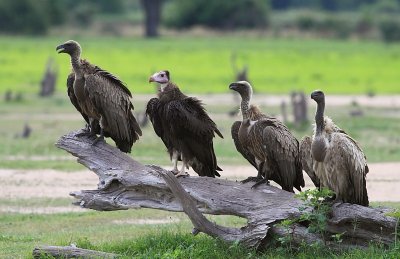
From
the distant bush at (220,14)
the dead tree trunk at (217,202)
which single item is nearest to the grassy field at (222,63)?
the distant bush at (220,14)

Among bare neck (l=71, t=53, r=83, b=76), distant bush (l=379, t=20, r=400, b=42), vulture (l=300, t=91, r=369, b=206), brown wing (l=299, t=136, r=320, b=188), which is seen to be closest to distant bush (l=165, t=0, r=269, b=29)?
distant bush (l=379, t=20, r=400, b=42)

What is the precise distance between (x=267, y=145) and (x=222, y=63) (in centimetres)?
3582

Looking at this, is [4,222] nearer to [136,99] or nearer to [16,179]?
[16,179]

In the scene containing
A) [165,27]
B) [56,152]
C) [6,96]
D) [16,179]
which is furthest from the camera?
[165,27]

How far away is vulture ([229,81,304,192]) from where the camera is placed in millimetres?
9125

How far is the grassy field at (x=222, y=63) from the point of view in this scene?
36469 mm

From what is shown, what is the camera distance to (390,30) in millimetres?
60969

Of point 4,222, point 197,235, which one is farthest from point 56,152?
point 197,235

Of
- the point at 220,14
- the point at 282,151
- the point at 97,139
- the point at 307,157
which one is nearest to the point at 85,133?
the point at 97,139

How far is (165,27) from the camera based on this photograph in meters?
72.8

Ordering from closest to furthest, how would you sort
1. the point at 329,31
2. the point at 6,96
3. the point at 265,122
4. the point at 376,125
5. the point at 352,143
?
the point at 352,143 → the point at 265,122 → the point at 376,125 → the point at 6,96 → the point at 329,31

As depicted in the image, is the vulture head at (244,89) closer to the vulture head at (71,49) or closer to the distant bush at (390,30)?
the vulture head at (71,49)

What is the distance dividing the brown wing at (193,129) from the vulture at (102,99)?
0.45 metres

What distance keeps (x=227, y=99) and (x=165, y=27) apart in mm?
42374
